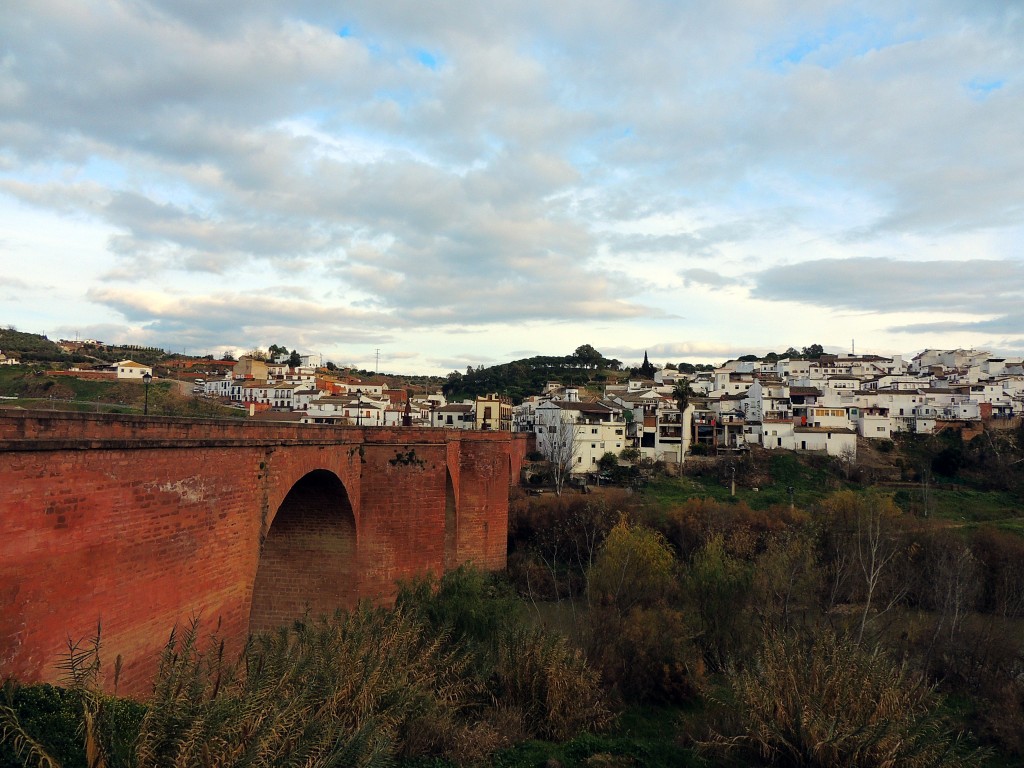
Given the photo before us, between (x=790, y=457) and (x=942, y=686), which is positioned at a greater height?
(x=790, y=457)

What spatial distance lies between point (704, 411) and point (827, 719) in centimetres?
4414

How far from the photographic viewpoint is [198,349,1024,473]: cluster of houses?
140 ft

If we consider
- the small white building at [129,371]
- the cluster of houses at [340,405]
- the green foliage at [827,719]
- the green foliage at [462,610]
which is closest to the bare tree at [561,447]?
the cluster of houses at [340,405]

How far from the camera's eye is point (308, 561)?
1398 cm

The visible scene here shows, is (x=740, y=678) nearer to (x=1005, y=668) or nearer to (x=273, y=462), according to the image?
(x=273, y=462)

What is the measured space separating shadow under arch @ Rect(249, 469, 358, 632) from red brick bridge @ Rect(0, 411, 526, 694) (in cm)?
Answer: 3

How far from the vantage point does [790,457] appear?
1608 inches

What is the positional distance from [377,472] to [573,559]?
14.1m

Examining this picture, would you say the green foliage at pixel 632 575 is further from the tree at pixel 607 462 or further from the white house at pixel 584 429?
the white house at pixel 584 429

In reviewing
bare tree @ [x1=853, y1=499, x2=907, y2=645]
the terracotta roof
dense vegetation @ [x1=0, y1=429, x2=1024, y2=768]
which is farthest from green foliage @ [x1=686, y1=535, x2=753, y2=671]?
the terracotta roof

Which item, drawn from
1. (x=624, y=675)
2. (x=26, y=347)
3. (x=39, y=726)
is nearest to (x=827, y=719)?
(x=624, y=675)

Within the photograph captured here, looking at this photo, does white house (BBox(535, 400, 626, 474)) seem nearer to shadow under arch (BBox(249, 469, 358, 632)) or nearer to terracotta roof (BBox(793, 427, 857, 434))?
terracotta roof (BBox(793, 427, 857, 434))

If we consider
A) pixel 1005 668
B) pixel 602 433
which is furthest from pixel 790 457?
pixel 1005 668

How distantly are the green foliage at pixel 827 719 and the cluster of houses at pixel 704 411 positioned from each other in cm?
2780
